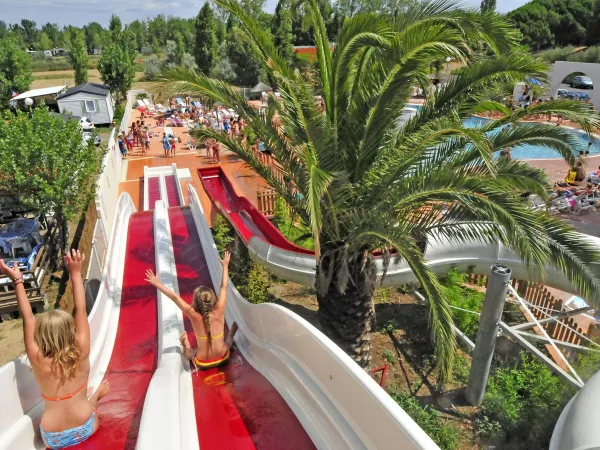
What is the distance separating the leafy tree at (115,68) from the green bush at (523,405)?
127 ft

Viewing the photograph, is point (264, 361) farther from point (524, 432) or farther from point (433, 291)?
point (524, 432)

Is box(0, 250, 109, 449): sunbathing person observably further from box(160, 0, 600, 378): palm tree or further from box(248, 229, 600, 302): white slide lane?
box(248, 229, 600, 302): white slide lane

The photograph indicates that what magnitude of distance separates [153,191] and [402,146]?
39.2ft

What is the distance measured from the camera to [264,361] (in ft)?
14.9

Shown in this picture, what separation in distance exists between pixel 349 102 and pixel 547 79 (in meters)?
2.19

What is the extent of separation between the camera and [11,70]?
35812 mm

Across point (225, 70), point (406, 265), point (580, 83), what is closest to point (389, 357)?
point (406, 265)

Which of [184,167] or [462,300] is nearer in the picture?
[462,300]

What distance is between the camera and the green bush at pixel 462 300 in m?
7.56

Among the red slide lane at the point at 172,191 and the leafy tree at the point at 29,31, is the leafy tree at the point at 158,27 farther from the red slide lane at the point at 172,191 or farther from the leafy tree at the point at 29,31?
the red slide lane at the point at 172,191

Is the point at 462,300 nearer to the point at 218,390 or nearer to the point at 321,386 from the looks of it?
the point at 321,386

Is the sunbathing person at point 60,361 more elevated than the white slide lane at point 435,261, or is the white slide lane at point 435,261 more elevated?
the sunbathing person at point 60,361

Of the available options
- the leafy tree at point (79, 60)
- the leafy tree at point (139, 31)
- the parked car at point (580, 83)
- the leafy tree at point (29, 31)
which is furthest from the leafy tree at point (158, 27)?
the parked car at point (580, 83)

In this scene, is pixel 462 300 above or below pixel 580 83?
below
